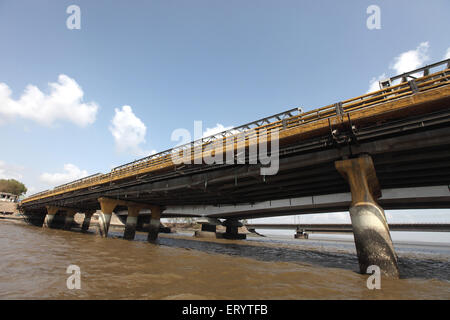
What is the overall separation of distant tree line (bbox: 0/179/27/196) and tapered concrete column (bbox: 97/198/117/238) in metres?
102

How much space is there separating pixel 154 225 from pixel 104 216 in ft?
20.3

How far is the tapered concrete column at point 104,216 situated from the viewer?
24.4m

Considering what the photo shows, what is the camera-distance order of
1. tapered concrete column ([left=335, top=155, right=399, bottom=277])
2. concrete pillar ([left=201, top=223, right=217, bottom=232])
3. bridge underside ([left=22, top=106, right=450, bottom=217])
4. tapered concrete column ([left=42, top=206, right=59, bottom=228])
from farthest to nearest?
tapered concrete column ([left=42, top=206, right=59, bottom=228]), concrete pillar ([left=201, top=223, right=217, bottom=232]), bridge underside ([left=22, top=106, right=450, bottom=217]), tapered concrete column ([left=335, top=155, right=399, bottom=277])

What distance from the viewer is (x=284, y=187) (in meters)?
17.8

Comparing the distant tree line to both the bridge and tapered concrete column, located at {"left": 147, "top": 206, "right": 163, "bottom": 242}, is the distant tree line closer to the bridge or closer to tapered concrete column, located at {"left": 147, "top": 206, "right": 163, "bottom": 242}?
tapered concrete column, located at {"left": 147, "top": 206, "right": 163, "bottom": 242}

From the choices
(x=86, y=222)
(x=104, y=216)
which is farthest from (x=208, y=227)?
(x=86, y=222)

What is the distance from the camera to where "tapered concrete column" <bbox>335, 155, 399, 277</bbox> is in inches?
290

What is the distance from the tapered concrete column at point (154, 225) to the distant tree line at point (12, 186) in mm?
104221

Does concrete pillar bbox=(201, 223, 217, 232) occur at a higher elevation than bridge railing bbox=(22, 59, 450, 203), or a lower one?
lower

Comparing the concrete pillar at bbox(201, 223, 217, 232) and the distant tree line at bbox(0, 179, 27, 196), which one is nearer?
the concrete pillar at bbox(201, 223, 217, 232)

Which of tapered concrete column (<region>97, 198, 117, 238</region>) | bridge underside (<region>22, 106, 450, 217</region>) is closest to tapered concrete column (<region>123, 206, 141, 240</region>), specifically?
tapered concrete column (<region>97, 198, 117, 238</region>)
